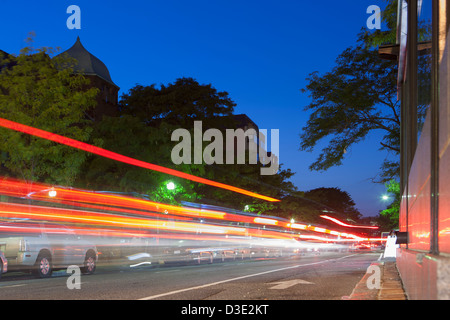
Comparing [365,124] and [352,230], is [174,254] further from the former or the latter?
[352,230]

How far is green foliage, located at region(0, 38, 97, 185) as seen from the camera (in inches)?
830

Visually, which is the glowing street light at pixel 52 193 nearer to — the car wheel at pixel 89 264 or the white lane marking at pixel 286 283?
the car wheel at pixel 89 264

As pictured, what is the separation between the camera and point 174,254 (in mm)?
29156

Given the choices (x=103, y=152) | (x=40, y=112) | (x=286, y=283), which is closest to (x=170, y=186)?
(x=103, y=152)

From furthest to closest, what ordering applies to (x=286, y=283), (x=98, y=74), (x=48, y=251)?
(x=98, y=74) → (x=48, y=251) → (x=286, y=283)

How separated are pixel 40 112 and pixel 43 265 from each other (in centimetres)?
792

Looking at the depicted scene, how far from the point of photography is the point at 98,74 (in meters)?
58.7

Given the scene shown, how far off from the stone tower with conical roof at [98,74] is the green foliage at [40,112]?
1313 inches

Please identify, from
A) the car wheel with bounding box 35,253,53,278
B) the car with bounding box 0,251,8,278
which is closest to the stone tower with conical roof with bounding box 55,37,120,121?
the car wheel with bounding box 35,253,53,278

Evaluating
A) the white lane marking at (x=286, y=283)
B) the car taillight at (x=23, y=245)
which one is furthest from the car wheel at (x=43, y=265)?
the white lane marking at (x=286, y=283)

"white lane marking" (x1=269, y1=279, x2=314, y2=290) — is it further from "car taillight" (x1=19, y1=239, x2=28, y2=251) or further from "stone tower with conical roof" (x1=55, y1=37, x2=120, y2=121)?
"stone tower with conical roof" (x1=55, y1=37, x2=120, y2=121)

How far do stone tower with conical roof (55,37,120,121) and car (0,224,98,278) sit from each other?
39.6 m

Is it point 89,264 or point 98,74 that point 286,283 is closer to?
point 89,264

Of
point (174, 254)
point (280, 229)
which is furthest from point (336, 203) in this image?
point (174, 254)
